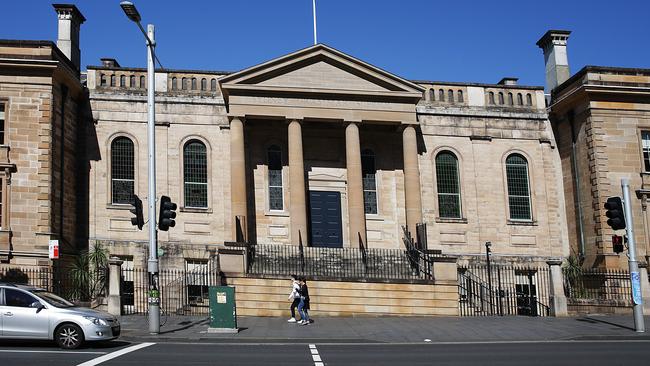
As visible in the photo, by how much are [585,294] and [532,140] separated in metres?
8.01

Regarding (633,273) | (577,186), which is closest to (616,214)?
(633,273)

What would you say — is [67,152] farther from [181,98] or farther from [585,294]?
[585,294]

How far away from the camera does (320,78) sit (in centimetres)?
3362

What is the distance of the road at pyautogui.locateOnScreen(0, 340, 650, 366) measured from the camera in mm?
15328

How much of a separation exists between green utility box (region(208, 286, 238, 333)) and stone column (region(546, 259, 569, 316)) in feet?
42.4

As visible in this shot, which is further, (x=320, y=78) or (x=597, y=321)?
(x=320, y=78)

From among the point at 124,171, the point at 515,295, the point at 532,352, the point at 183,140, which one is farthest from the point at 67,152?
the point at 532,352

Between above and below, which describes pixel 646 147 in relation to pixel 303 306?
above

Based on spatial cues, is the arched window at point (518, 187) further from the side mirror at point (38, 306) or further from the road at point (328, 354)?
the side mirror at point (38, 306)

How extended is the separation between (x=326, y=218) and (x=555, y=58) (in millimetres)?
13885

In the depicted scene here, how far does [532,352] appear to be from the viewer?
57.5ft

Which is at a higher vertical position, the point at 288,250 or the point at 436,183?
the point at 436,183

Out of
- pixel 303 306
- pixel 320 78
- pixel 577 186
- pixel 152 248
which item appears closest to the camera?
pixel 152 248

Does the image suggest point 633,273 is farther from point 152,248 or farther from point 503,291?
point 152,248
